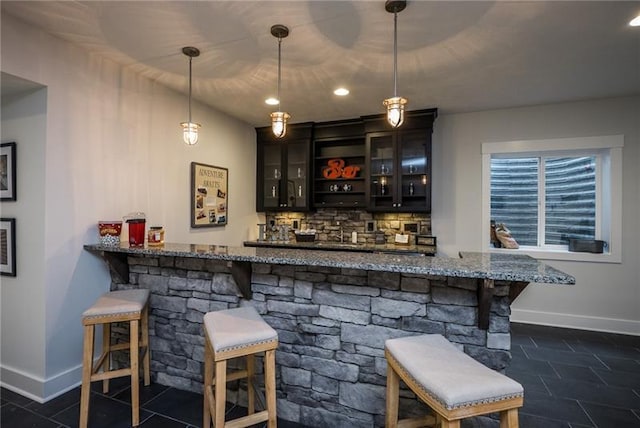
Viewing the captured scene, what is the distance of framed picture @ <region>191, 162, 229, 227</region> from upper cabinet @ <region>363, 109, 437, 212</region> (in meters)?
1.92

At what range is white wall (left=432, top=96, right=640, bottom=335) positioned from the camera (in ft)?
12.1

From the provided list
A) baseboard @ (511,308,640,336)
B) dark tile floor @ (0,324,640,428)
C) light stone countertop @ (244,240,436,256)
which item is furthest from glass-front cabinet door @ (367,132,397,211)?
dark tile floor @ (0,324,640,428)

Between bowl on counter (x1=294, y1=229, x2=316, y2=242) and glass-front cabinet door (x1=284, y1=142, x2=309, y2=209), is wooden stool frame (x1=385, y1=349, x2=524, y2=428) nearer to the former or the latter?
bowl on counter (x1=294, y1=229, x2=316, y2=242)

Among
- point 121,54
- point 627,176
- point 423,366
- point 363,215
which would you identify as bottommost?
point 423,366

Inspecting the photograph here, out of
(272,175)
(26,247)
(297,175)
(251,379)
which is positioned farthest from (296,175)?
(251,379)

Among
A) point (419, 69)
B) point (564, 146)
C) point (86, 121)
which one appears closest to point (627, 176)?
point (564, 146)

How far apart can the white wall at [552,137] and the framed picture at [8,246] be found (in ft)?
14.2

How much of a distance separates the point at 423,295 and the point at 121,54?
9.63 ft

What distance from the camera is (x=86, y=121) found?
8.55 ft

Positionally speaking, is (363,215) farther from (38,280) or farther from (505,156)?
(38,280)

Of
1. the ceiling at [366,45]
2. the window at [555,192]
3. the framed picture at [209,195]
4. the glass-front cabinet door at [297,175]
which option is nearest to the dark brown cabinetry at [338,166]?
the glass-front cabinet door at [297,175]

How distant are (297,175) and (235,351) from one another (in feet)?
11.4

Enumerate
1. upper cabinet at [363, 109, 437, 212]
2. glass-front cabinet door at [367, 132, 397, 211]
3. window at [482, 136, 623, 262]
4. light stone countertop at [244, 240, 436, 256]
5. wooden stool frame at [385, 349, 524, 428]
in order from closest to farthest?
wooden stool frame at [385, 349, 524, 428] → window at [482, 136, 623, 262] → light stone countertop at [244, 240, 436, 256] → upper cabinet at [363, 109, 437, 212] → glass-front cabinet door at [367, 132, 397, 211]

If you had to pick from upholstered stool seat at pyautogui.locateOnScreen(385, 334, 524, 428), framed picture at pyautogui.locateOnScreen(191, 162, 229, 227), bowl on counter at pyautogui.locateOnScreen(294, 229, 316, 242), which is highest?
framed picture at pyautogui.locateOnScreen(191, 162, 229, 227)
